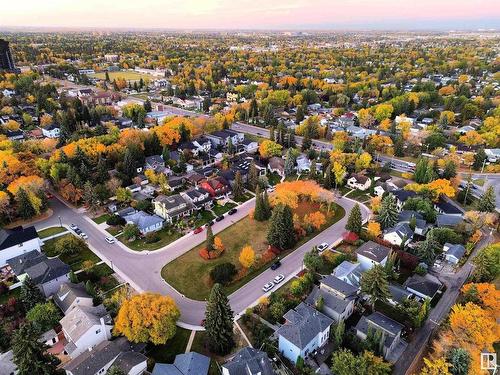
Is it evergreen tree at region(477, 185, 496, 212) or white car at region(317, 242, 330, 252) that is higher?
evergreen tree at region(477, 185, 496, 212)

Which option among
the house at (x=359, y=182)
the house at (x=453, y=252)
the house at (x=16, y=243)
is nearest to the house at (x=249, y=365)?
the house at (x=453, y=252)

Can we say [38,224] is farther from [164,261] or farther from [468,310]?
[468,310]

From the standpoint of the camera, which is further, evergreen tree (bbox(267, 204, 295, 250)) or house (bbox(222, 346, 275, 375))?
evergreen tree (bbox(267, 204, 295, 250))

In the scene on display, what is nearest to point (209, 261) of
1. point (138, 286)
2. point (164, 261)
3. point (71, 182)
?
point (164, 261)

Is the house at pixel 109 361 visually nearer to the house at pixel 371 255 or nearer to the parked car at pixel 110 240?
the parked car at pixel 110 240

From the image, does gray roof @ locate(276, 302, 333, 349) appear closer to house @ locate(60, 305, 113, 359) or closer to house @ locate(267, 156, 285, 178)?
house @ locate(60, 305, 113, 359)

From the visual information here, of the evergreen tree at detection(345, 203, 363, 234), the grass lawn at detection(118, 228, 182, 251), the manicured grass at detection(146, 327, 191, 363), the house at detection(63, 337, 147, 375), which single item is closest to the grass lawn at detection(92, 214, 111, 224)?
the grass lawn at detection(118, 228, 182, 251)

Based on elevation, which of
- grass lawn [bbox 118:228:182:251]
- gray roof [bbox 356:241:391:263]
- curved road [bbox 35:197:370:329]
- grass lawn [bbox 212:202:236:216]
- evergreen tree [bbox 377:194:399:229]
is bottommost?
grass lawn [bbox 118:228:182:251]
